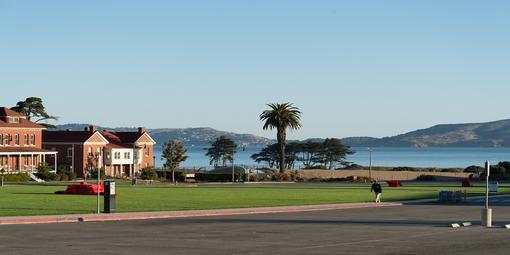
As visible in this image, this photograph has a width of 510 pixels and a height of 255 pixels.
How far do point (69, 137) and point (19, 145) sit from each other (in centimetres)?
1130

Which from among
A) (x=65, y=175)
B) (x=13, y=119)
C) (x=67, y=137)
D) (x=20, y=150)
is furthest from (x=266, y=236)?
(x=67, y=137)

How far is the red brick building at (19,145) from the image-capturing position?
11250cm

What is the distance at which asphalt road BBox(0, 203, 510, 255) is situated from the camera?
23312 mm

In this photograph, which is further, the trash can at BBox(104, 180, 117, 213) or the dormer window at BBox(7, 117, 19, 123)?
the dormer window at BBox(7, 117, 19, 123)

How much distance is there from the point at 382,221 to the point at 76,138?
311 feet

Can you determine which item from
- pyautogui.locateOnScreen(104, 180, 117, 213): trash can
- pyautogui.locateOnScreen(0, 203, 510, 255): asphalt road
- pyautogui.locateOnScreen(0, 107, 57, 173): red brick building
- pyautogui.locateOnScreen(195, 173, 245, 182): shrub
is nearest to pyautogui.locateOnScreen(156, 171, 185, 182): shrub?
pyautogui.locateOnScreen(195, 173, 245, 182): shrub

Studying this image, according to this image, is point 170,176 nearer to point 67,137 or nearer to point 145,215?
point 67,137

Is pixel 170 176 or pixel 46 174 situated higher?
pixel 46 174

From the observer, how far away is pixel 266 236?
27.6m

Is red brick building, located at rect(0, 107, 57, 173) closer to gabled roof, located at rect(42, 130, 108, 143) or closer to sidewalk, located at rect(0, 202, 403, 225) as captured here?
gabled roof, located at rect(42, 130, 108, 143)

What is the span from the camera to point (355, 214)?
133 feet

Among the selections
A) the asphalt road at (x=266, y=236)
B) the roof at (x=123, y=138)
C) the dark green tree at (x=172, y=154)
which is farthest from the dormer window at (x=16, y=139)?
the asphalt road at (x=266, y=236)

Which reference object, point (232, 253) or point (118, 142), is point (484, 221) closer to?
point (232, 253)

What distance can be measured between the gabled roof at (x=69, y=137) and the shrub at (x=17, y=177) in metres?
22.7
